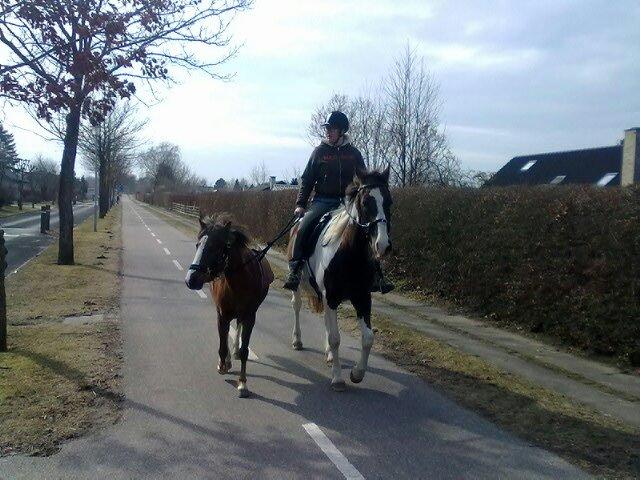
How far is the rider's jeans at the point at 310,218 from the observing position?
25.7 feet

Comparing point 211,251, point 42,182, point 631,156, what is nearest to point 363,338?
point 211,251

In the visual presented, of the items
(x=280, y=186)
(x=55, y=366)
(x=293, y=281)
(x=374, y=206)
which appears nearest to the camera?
(x=374, y=206)

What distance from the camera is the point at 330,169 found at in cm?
790

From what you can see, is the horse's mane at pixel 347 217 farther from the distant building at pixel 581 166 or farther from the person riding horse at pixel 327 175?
the distant building at pixel 581 166

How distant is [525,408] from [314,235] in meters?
3.26

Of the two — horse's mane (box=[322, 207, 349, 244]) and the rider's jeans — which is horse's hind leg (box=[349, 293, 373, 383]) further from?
the rider's jeans

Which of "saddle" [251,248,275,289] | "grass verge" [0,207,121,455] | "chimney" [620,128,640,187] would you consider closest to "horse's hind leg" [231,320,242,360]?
"saddle" [251,248,275,289]

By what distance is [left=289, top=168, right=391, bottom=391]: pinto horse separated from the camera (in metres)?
6.12

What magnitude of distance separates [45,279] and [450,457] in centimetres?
1292

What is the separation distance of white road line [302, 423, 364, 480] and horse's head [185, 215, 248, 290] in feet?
6.02

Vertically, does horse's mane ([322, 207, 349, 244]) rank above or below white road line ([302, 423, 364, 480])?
above

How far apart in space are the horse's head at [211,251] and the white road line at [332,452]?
1835 millimetres

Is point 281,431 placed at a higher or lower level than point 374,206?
lower

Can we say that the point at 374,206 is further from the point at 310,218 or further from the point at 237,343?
the point at 237,343
